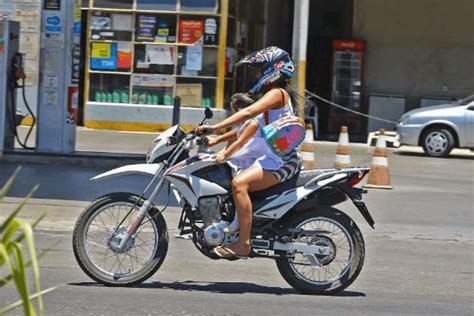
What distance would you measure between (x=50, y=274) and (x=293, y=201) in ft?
6.81

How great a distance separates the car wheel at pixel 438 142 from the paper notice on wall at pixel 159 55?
5828mm

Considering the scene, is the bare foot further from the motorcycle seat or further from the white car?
the white car

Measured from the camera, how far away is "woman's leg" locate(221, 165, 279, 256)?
22.2ft

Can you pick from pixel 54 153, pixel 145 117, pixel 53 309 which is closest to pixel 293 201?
pixel 53 309

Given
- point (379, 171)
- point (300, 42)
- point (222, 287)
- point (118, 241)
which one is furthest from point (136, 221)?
point (300, 42)

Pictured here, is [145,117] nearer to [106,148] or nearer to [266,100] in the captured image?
[106,148]

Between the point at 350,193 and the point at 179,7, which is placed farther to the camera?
the point at 179,7

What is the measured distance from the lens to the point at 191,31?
20688mm

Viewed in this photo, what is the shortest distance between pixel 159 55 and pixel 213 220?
14219 millimetres

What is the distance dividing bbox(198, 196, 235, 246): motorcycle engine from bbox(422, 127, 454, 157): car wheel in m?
12.4

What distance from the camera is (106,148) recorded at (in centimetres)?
1750

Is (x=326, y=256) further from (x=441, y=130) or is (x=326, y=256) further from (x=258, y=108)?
(x=441, y=130)

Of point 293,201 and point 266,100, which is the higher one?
point 266,100

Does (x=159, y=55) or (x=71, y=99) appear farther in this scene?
(x=159, y=55)
